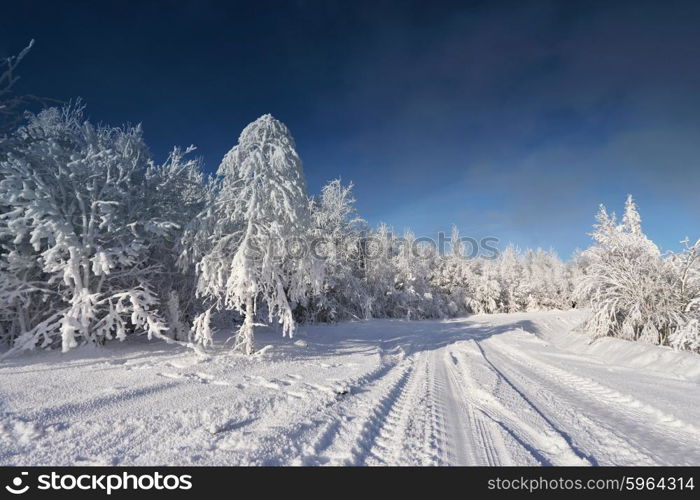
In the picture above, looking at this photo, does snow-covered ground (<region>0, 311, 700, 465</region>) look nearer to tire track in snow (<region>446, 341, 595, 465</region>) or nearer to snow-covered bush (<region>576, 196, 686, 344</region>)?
tire track in snow (<region>446, 341, 595, 465</region>)

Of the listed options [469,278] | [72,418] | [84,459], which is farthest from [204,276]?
[469,278]

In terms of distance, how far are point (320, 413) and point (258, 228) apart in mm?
5855

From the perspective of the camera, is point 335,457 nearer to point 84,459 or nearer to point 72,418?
point 84,459

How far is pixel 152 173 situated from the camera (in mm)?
11469

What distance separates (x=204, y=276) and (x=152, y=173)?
532 cm

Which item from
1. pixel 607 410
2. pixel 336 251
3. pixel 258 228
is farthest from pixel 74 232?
A: pixel 336 251

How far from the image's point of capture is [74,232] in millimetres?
8352

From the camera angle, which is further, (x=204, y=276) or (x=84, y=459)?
(x=204, y=276)

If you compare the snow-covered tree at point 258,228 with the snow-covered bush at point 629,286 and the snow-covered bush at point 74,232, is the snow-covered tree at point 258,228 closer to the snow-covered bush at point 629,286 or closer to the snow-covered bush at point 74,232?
the snow-covered bush at point 74,232

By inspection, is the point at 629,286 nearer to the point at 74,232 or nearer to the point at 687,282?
the point at 687,282

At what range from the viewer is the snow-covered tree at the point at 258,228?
8.97 metres

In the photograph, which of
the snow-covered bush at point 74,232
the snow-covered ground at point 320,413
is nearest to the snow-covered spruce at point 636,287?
the snow-covered ground at point 320,413

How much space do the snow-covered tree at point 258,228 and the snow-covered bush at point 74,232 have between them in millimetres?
1628
